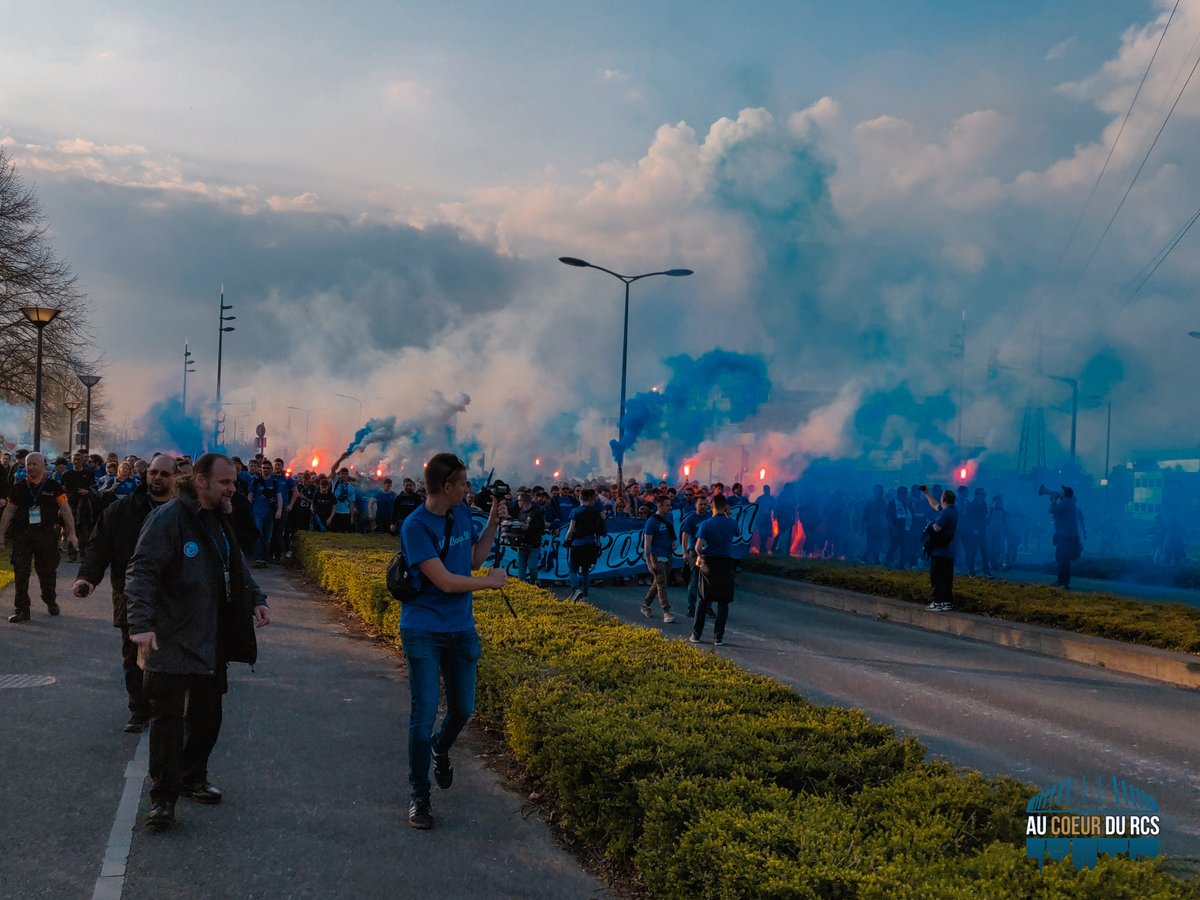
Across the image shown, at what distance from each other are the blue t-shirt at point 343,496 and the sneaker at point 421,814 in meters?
17.9

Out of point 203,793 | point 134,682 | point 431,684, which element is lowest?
point 203,793

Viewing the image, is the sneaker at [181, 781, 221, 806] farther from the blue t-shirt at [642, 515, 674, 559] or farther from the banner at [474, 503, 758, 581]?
the banner at [474, 503, 758, 581]

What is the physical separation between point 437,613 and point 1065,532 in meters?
15.3

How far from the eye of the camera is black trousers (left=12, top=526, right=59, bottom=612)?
425 inches

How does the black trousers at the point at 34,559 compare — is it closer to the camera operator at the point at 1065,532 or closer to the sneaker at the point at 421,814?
the sneaker at the point at 421,814

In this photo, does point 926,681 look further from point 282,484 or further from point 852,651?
point 282,484

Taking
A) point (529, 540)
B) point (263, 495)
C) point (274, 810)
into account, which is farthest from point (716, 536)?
point (263, 495)

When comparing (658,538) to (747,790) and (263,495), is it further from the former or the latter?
(747,790)

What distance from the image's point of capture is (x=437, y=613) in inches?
203

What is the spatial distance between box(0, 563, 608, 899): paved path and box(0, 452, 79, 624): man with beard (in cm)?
265

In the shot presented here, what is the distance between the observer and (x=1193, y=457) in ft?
99.0

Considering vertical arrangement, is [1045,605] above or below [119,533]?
below
